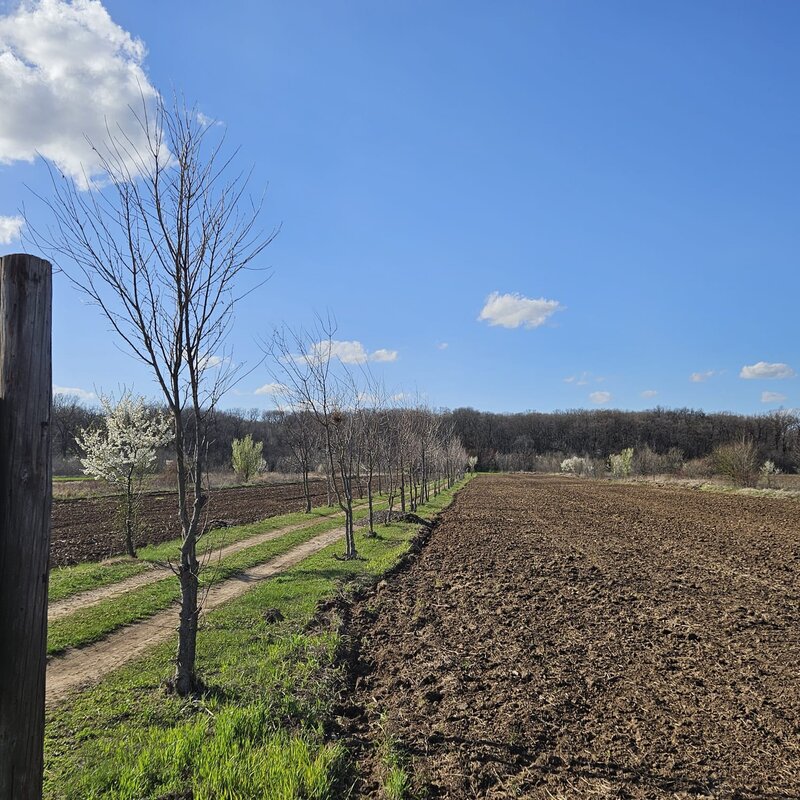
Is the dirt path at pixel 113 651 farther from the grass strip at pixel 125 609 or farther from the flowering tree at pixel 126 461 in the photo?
the flowering tree at pixel 126 461

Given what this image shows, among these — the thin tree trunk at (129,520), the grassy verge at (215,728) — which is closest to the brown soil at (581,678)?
the grassy verge at (215,728)

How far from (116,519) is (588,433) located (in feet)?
364

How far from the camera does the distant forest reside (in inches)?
3349

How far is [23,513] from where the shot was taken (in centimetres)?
211

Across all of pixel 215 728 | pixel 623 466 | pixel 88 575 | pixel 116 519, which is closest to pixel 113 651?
pixel 215 728

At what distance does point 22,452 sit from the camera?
6.93ft

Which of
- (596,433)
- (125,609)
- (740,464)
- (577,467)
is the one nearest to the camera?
(125,609)

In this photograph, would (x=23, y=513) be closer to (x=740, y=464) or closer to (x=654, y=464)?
(x=740, y=464)

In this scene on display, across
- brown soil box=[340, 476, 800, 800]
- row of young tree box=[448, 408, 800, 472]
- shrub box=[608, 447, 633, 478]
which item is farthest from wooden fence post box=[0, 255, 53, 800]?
row of young tree box=[448, 408, 800, 472]

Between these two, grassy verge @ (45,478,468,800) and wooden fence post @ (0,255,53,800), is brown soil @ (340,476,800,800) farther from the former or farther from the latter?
wooden fence post @ (0,255,53,800)

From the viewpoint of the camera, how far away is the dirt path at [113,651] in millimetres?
5891

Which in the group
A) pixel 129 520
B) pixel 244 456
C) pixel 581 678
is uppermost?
pixel 244 456

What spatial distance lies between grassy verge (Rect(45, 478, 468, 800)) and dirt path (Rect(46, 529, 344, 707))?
260 millimetres

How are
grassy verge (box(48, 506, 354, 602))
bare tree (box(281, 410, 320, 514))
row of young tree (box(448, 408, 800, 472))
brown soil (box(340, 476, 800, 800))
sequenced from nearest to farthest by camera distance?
brown soil (box(340, 476, 800, 800)) → grassy verge (box(48, 506, 354, 602)) → bare tree (box(281, 410, 320, 514)) → row of young tree (box(448, 408, 800, 472))
